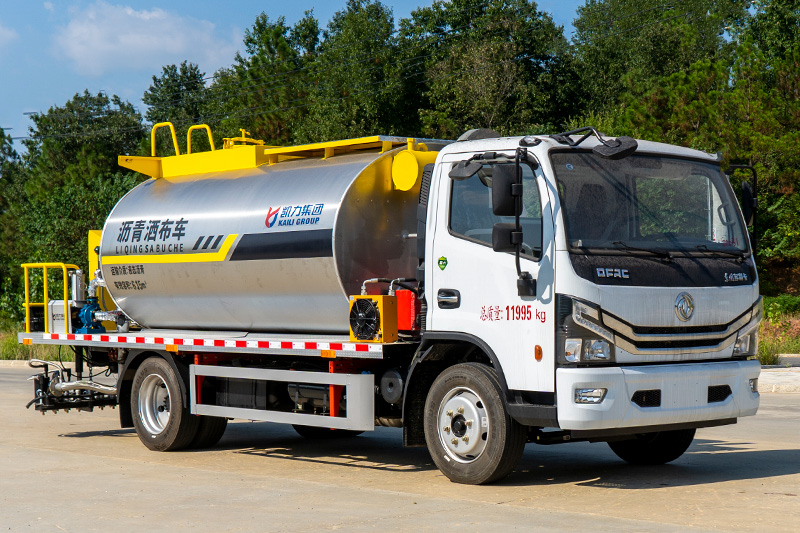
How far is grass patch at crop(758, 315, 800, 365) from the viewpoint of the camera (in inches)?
849

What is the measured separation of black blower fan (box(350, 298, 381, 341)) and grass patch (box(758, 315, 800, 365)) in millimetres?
14170

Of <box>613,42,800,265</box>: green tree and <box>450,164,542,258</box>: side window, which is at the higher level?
<box>613,42,800,265</box>: green tree

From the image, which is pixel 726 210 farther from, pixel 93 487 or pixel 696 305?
pixel 93 487

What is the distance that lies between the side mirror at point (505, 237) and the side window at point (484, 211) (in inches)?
6.6

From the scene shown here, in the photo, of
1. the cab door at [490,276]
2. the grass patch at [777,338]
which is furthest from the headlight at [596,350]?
the grass patch at [777,338]

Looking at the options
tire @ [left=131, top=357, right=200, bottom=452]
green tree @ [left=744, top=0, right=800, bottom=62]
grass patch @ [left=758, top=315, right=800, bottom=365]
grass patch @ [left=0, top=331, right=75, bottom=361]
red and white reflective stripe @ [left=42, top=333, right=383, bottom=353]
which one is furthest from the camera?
green tree @ [left=744, top=0, right=800, bottom=62]

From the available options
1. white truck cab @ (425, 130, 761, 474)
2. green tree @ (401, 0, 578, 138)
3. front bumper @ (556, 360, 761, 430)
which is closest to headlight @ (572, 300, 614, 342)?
white truck cab @ (425, 130, 761, 474)

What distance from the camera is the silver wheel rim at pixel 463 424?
8.38 meters

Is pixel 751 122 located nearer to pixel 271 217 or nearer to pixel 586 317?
pixel 271 217

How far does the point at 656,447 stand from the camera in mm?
9695

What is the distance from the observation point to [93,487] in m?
8.88

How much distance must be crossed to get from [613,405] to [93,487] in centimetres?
438

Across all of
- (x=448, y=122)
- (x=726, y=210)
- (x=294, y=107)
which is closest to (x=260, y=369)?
(x=726, y=210)

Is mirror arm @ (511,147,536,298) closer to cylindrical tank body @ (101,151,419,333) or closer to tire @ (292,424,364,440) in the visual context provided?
cylindrical tank body @ (101,151,419,333)
